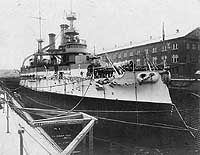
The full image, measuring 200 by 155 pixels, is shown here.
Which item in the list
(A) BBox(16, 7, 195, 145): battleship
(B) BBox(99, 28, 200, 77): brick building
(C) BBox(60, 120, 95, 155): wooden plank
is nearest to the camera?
(C) BBox(60, 120, 95, 155): wooden plank

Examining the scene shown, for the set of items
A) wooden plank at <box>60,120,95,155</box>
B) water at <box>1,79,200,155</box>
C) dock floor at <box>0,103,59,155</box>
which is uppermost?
wooden plank at <box>60,120,95,155</box>

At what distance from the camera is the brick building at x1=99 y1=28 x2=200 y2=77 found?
3.86 m

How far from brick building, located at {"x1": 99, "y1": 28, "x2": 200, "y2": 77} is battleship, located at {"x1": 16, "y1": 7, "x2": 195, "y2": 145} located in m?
0.58

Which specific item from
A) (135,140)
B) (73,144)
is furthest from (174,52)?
(73,144)

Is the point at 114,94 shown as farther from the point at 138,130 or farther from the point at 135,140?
the point at 135,140

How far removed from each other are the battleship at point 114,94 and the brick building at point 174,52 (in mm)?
579

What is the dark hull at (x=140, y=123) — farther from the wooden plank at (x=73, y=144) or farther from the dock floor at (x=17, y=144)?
the wooden plank at (x=73, y=144)

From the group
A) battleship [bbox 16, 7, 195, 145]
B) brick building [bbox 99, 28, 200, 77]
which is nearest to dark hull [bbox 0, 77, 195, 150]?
battleship [bbox 16, 7, 195, 145]

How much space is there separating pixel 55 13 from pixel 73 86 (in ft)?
5.57

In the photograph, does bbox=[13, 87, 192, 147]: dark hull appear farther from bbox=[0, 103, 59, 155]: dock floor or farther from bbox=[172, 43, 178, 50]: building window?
bbox=[172, 43, 178, 50]: building window

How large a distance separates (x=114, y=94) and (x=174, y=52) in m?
2.08

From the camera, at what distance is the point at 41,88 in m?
4.41

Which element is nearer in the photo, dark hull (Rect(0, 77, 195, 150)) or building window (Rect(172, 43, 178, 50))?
dark hull (Rect(0, 77, 195, 150))

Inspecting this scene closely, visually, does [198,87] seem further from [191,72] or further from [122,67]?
[122,67]
